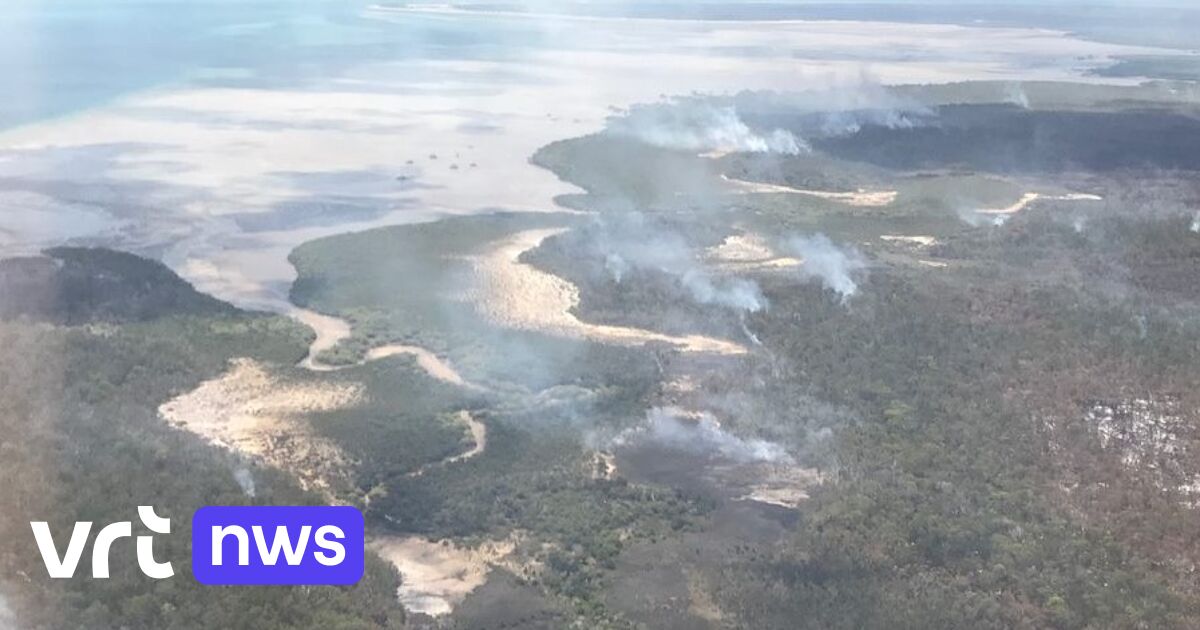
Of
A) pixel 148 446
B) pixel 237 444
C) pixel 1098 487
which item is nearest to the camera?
pixel 148 446

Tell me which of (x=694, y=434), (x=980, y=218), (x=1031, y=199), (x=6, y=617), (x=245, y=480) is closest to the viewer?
(x=6, y=617)

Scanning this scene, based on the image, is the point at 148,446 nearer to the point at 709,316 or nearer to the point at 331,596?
the point at 331,596

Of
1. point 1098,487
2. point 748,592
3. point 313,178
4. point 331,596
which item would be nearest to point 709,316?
point 1098,487

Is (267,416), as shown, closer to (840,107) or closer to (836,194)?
(836,194)

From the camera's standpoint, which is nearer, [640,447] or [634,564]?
[634,564]

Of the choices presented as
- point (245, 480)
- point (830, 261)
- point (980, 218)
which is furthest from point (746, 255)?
point (245, 480)

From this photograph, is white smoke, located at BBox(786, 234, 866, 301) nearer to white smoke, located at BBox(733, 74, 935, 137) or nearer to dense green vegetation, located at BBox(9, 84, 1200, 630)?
dense green vegetation, located at BBox(9, 84, 1200, 630)
